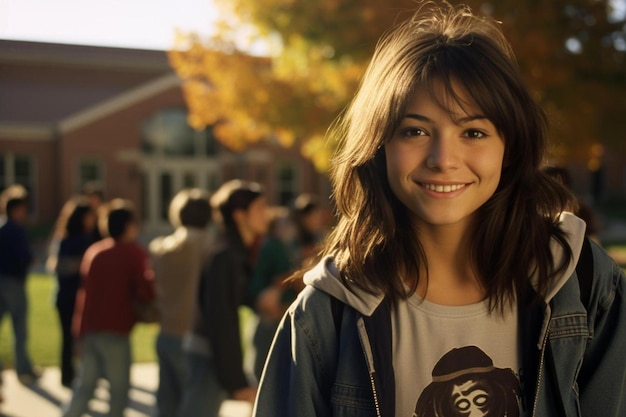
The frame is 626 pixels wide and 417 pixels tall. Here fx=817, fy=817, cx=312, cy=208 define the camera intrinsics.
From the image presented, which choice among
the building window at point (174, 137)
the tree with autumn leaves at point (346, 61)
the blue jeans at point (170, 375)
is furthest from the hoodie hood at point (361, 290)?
the building window at point (174, 137)

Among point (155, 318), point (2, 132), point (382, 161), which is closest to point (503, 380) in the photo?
point (382, 161)

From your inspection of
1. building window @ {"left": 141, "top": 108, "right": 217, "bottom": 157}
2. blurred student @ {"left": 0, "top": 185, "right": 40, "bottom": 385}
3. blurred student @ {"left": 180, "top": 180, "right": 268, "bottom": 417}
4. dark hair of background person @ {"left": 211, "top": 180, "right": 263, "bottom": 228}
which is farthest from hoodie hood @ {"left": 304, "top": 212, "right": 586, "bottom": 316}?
building window @ {"left": 141, "top": 108, "right": 217, "bottom": 157}

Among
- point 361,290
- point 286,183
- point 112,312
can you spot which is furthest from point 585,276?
point 286,183

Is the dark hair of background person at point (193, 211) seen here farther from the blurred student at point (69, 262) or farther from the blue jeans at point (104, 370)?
the blurred student at point (69, 262)

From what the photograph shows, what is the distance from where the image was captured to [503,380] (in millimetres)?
1895

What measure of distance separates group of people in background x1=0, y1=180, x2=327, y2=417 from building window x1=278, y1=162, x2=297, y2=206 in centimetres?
2936

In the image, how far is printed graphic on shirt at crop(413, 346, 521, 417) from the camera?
1858 mm

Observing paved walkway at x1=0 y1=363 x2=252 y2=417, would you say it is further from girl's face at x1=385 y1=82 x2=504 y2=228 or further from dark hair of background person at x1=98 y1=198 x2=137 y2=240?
girl's face at x1=385 y1=82 x2=504 y2=228

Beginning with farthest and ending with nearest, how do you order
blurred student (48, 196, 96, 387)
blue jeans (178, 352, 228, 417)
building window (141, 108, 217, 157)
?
building window (141, 108, 217, 157) → blurred student (48, 196, 96, 387) → blue jeans (178, 352, 228, 417)

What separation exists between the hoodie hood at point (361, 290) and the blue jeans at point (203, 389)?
302cm

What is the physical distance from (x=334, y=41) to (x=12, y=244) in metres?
5.06

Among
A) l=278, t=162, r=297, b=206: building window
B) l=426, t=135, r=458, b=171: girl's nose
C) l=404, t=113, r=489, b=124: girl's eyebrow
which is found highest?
l=278, t=162, r=297, b=206: building window

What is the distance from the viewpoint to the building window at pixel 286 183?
36.1 meters

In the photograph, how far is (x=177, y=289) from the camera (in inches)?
215
